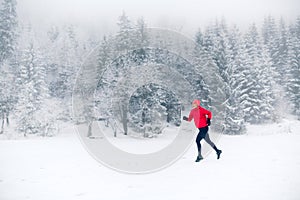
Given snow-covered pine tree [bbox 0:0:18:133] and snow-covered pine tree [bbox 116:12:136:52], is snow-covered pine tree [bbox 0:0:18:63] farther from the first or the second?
snow-covered pine tree [bbox 116:12:136:52]

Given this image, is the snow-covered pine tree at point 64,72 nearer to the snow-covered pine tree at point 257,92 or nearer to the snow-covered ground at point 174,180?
the snow-covered pine tree at point 257,92

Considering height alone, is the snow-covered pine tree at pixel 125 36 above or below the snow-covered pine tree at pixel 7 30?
below

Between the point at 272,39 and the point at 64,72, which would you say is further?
the point at 272,39

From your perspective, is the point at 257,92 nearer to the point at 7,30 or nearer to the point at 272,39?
the point at 272,39

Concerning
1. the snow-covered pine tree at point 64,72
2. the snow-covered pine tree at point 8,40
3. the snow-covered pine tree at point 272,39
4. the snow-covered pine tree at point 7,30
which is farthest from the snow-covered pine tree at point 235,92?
the snow-covered pine tree at point 7,30

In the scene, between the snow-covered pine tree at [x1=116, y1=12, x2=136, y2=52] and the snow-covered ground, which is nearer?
the snow-covered ground

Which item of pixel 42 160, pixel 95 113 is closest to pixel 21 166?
pixel 42 160

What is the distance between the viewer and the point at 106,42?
3484cm

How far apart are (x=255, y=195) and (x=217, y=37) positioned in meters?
36.9

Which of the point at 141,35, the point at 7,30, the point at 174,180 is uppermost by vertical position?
the point at 7,30

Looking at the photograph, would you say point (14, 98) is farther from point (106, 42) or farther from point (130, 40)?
point (130, 40)

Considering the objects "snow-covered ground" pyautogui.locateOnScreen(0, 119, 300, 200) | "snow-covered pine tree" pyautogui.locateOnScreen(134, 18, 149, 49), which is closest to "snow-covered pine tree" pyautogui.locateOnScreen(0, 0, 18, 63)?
"snow-covered pine tree" pyautogui.locateOnScreen(134, 18, 149, 49)

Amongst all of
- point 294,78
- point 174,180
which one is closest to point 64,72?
point 294,78

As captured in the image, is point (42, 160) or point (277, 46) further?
point (277, 46)
